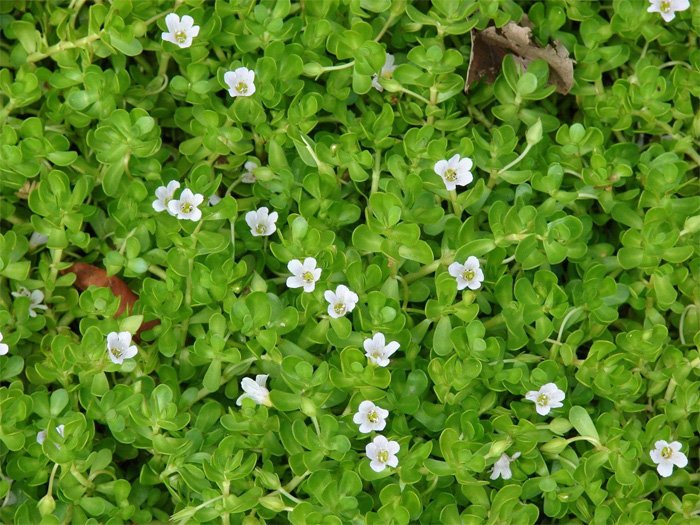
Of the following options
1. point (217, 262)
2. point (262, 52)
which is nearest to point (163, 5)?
point (262, 52)

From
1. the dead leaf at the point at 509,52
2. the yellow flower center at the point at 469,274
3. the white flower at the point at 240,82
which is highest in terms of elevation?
the dead leaf at the point at 509,52

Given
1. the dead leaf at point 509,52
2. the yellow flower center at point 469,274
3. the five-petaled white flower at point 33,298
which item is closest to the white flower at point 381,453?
the yellow flower center at point 469,274

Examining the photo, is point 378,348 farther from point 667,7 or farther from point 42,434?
point 667,7

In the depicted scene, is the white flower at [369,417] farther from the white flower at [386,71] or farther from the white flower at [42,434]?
the white flower at [386,71]

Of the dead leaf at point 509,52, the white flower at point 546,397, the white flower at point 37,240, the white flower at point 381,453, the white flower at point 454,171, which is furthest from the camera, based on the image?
the dead leaf at point 509,52

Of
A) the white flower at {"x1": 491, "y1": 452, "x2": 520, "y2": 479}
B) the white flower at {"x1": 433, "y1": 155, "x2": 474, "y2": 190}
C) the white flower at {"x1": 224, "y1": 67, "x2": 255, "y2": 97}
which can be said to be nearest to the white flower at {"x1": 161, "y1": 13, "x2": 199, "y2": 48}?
the white flower at {"x1": 224, "y1": 67, "x2": 255, "y2": 97}

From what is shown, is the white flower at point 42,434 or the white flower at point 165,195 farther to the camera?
the white flower at point 165,195

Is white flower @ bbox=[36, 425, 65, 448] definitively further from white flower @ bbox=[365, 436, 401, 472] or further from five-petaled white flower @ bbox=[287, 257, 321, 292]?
white flower @ bbox=[365, 436, 401, 472]
